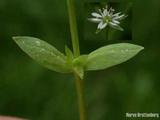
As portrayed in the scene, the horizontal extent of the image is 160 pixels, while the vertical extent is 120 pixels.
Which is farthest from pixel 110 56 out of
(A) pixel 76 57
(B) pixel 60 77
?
(B) pixel 60 77

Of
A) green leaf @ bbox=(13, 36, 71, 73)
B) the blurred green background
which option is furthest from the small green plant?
the blurred green background

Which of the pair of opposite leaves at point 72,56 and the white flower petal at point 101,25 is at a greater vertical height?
the white flower petal at point 101,25

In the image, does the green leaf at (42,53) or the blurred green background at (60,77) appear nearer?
the green leaf at (42,53)

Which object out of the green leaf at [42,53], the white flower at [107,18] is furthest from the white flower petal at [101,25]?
the green leaf at [42,53]

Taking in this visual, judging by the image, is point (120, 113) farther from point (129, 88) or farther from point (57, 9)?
point (57, 9)

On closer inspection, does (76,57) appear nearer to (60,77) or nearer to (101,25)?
(101,25)

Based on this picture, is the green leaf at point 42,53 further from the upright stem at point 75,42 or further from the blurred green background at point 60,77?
the blurred green background at point 60,77

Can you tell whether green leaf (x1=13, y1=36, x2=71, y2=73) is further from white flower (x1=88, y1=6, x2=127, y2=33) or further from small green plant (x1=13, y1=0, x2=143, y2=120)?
white flower (x1=88, y1=6, x2=127, y2=33)

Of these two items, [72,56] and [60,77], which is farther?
[60,77]
